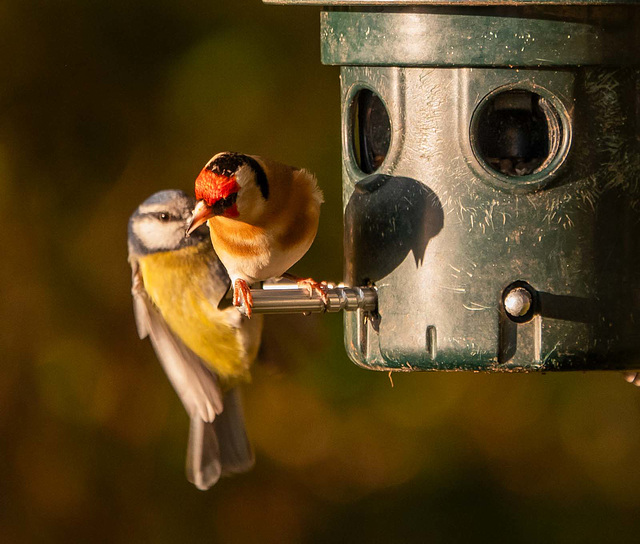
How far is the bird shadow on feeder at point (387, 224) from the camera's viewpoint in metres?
2.88

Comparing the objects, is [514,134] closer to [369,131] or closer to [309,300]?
[369,131]

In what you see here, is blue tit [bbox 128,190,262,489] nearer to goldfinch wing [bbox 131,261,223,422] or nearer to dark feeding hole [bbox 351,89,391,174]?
goldfinch wing [bbox 131,261,223,422]

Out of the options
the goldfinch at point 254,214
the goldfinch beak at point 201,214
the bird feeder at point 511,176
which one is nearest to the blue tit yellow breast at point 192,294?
the goldfinch at point 254,214

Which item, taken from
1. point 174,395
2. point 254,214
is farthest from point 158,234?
point 174,395

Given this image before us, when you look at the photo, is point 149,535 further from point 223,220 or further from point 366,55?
point 366,55

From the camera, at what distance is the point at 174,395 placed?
529 cm

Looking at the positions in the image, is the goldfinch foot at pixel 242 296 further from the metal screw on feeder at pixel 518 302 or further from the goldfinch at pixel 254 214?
the metal screw on feeder at pixel 518 302

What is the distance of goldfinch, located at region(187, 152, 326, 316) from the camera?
9.82 feet

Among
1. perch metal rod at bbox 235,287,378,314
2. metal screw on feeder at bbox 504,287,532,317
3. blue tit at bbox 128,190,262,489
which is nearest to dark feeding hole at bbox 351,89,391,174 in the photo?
perch metal rod at bbox 235,287,378,314

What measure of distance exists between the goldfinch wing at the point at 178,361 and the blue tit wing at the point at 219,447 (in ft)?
0.61

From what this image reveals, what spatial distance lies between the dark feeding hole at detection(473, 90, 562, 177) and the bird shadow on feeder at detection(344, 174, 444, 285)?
17 cm

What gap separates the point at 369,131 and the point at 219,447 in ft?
5.89

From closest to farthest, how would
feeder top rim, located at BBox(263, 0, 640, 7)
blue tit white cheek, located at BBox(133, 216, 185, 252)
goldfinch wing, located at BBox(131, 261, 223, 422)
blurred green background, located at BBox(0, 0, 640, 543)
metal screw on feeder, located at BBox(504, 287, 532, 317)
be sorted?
feeder top rim, located at BBox(263, 0, 640, 7) < metal screw on feeder, located at BBox(504, 287, 532, 317) < blue tit white cheek, located at BBox(133, 216, 185, 252) < goldfinch wing, located at BBox(131, 261, 223, 422) < blurred green background, located at BBox(0, 0, 640, 543)

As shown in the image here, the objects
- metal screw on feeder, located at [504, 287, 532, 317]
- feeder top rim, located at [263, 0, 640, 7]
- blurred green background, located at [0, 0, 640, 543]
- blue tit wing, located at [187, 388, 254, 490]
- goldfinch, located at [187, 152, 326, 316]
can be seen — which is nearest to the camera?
feeder top rim, located at [263, 0, 640, 7]
